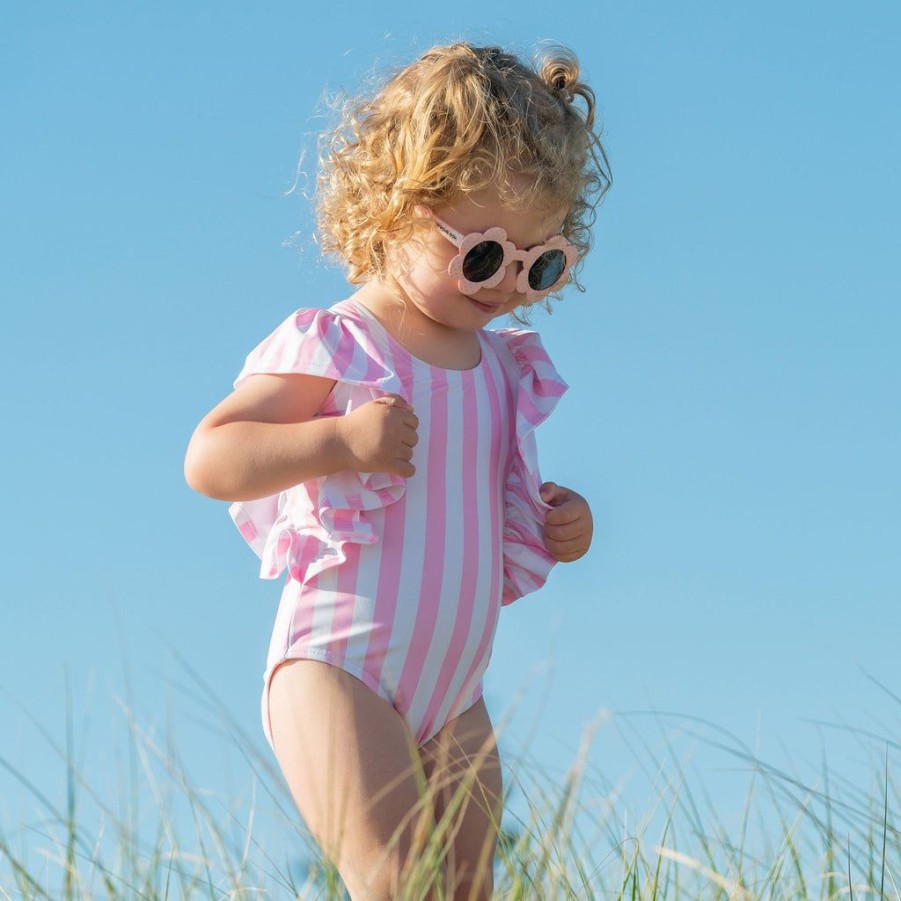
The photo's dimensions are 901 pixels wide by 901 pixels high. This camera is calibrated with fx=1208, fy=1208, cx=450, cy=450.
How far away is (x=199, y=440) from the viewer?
7.55ft

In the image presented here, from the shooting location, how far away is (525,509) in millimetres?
2639

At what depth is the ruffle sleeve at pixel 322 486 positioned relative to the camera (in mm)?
2312

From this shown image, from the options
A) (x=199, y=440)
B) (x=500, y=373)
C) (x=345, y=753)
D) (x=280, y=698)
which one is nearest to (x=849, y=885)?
(x=345, y=753)

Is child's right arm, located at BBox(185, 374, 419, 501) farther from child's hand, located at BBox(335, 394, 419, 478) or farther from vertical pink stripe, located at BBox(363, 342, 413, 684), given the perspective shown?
vertical pink stripe, located at BBox(363, 342, 413, 684)

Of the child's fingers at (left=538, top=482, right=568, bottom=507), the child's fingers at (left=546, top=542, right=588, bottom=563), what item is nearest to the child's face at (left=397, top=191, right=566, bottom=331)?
the child's fingers at (left=538, top=482, right=568, bottom=507)

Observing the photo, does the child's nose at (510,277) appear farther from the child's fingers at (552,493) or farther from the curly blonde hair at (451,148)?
the child's fingers at (552,493)

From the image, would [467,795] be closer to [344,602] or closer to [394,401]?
[344,602]

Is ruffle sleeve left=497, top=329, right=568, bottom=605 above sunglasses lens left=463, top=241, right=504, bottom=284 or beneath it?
beneath

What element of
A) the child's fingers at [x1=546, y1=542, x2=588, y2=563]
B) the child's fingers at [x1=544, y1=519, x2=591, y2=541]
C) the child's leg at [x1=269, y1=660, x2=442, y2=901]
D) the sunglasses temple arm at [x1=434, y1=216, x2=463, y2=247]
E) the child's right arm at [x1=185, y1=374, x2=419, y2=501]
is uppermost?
the sunglasses temple arm at [x1=434, y1=216, x2=463, y2=247]

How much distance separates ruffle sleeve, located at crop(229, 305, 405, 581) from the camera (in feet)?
7.59

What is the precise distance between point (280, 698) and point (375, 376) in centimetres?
64

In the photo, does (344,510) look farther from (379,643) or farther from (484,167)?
(484,167)

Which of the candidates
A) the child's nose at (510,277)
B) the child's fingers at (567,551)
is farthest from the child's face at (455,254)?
the child's fingers at (567,551)

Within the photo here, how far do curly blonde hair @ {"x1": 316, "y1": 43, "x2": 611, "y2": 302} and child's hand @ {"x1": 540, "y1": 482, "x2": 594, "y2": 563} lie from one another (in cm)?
62
